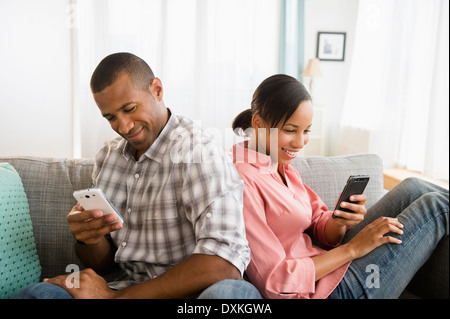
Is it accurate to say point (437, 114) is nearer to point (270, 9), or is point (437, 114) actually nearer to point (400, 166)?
point (400, 166)

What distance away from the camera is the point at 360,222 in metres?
1.37

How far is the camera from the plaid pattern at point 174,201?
38.0 inches

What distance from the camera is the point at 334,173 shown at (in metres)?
1.57

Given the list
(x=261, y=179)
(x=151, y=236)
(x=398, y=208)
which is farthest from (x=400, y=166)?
(x=151, y=236)

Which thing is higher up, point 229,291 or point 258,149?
point 258,149

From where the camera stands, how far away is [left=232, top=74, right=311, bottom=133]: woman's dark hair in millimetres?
1182

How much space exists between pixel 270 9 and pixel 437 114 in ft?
6.70

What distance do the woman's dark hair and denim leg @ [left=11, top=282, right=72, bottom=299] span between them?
0.71 m

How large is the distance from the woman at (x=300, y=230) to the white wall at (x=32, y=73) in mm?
3185

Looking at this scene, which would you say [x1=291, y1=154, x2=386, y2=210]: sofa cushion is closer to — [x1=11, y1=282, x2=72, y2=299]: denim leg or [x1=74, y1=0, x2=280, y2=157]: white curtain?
[x1=11, y1=282, x2=72, y2=299]: denim leg

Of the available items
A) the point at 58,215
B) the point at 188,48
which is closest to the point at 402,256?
the point at 58,215

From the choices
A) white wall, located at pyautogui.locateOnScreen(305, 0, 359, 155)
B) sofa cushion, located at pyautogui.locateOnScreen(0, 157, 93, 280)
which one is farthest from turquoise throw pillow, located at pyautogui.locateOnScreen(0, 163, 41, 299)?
white wall, located at pyautogui.locateOnScreen(305, 0, 359, 155)

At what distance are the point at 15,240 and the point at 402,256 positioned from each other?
1.10 m

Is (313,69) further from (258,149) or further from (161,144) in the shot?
(161,144)
